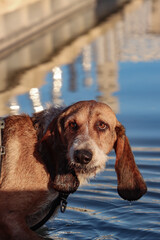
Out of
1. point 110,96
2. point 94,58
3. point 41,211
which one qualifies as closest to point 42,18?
point 94,58

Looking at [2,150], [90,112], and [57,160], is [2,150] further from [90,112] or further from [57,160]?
[90,112]

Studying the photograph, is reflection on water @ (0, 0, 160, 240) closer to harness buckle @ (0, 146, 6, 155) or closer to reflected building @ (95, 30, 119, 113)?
reflected building @ (95, 30, 119, 113)

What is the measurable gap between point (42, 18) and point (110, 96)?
9.27 m

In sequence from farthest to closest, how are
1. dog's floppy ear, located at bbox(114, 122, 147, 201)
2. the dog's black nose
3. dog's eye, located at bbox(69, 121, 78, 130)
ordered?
1. dog's floppy ear, located at bbox(114, 122, 147, 201)
2. dog's eye, located at bbox(69, 121, 78, 130)
3. the dog's black nose

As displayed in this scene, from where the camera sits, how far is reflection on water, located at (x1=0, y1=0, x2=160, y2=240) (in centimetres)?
788

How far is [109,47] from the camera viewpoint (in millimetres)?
18750

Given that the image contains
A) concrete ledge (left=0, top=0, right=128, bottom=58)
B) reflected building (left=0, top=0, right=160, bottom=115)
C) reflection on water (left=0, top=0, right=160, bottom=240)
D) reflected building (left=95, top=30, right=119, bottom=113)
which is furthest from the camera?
concrete ledge (left=0, top=0, right=128, bottom=58)

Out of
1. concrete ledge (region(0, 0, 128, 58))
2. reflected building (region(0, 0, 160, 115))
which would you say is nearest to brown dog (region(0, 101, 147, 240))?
reflected building (region(0, 0, 160, 115))

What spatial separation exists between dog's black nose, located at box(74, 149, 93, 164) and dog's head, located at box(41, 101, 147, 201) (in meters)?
0.06

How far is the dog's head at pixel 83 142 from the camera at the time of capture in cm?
604

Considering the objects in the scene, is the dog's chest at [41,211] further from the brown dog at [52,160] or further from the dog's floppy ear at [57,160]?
the dog's floppy ear at [57,160]

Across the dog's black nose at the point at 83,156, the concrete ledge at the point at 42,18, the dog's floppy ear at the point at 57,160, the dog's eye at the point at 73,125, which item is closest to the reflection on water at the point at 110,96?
the concrete ledge at the point at 42,18

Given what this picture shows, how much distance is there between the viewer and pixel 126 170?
6.46 meters

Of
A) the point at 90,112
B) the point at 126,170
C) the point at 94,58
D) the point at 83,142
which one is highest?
the point at 94,58
